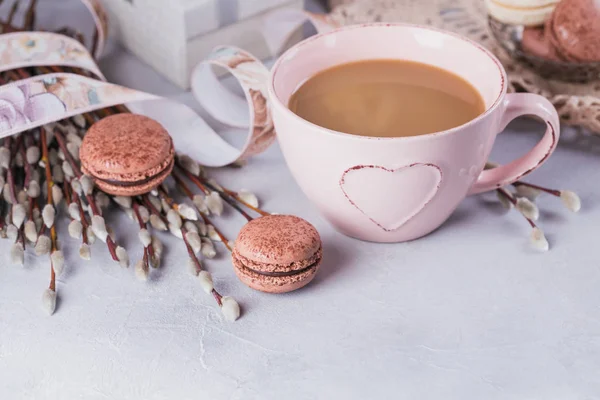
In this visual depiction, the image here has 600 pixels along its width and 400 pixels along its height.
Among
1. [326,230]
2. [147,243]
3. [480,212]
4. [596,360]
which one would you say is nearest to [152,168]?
[147,243]

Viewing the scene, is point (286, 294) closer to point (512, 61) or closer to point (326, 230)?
point (326, 230)

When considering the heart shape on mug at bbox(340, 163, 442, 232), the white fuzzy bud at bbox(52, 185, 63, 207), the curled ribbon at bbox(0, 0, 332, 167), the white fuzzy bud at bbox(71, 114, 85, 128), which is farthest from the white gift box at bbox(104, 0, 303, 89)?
the heart shape on mug at bbox(340, 163, 442, 232)

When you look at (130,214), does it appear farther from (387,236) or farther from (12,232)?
(387,236)

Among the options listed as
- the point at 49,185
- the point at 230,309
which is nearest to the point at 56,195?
the point at 49,185

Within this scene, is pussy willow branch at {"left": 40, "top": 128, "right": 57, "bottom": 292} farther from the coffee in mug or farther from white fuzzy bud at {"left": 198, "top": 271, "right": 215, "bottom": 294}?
the coffee in mug

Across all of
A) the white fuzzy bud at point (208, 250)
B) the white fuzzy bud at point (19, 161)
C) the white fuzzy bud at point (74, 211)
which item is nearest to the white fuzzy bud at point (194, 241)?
the white fuzzy bud at point (208, 250)
